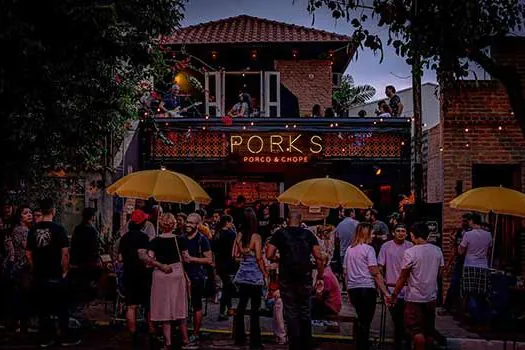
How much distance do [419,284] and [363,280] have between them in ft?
2.67

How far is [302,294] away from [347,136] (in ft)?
39.9

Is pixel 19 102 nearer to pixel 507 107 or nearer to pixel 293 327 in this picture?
pixel 293 327

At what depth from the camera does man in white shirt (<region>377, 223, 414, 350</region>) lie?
11109 mm

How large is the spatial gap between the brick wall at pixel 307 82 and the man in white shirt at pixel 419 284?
14.4 meters

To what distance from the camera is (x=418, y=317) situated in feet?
32.9

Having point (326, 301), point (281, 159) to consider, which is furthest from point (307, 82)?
point (326, 301)

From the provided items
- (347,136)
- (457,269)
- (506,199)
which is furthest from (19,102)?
(347,136)

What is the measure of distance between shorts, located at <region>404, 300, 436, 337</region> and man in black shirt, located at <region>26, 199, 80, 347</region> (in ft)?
15.5

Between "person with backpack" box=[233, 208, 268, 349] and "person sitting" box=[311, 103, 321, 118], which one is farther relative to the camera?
"person sitting" box=[311, 103, 321, 118]

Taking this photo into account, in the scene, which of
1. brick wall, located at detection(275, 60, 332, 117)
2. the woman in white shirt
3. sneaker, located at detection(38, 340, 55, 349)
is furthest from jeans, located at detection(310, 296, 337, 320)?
brick wall, located at detection(275, 60, 332, 117)

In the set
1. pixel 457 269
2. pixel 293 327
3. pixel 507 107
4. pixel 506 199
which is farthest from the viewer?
pixel 507 107

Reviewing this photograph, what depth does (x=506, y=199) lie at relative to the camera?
13.0 meters

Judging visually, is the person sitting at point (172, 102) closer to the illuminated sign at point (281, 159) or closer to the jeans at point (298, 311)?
the illuminated sign at point (281, 159)

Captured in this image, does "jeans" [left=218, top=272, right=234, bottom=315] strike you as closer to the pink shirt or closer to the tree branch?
the pink shirt
